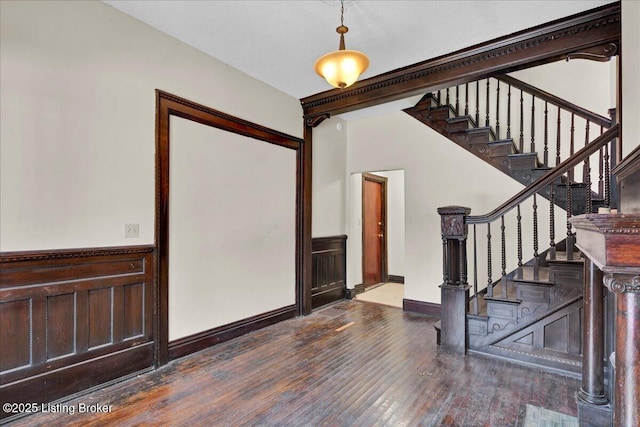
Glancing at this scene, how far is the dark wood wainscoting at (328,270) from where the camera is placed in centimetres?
475

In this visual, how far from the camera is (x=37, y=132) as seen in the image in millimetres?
2209

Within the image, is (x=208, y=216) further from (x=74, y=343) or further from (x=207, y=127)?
(x=74, y=343)

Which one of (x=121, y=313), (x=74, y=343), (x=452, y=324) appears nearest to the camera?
(x=74, y=343)

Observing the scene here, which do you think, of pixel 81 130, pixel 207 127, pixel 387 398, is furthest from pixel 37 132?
pixel 387 398

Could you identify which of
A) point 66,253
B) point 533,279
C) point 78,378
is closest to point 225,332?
point 78,378

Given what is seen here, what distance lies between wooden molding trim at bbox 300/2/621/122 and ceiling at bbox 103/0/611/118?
0.30ft

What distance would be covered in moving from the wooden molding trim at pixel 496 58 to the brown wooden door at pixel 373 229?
2268 millimetres

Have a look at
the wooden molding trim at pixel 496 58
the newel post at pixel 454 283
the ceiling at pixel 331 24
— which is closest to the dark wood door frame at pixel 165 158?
the ceiling at pixel 331 24

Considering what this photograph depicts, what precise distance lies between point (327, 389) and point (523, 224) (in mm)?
3025

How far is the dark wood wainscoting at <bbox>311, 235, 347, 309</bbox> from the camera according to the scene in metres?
4.75

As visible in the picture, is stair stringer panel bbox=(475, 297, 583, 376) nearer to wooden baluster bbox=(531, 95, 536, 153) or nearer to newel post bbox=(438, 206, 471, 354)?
newel post bbox=(438, 206, 471, 354)

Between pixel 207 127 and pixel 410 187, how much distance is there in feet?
9.53

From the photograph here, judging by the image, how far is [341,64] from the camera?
2295mm

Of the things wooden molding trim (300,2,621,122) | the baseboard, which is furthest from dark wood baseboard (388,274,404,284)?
wooden molding trim (300,2,621,122)
